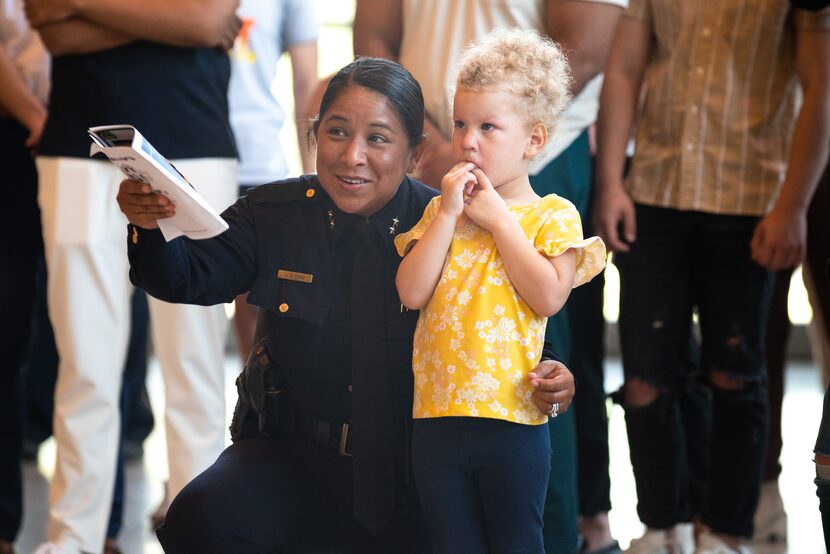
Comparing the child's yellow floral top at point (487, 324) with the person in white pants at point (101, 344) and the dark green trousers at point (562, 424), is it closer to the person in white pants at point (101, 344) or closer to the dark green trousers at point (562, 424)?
the dark green trousers at point (562, 424)

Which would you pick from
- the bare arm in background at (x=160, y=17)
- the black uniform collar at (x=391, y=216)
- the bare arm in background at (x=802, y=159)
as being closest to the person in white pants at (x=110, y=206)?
the bare arm in background at (x=160, y=17)

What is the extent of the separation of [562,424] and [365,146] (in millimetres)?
493

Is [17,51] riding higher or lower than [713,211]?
higher

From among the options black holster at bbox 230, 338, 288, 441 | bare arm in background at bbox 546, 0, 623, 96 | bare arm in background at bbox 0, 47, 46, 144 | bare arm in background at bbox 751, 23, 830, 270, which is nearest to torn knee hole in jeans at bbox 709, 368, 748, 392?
bare arm in background at bbox 751, 23, 830, 270

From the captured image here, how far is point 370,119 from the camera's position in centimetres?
158

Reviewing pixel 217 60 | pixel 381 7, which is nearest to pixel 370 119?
pixel 381 7

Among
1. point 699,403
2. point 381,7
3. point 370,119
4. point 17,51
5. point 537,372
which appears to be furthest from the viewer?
point 17,51

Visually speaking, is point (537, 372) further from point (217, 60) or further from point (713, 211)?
point (217, 60)

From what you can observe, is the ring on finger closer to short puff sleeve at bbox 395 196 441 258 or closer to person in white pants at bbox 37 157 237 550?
short puff sleeve at bbox 395 196 441 258

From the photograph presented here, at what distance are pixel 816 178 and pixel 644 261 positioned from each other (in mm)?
393

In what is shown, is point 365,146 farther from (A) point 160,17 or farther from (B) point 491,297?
(A) point 160,17

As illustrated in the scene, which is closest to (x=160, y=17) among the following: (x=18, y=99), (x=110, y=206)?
(x=110, y=206)

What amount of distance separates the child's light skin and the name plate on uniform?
219mm

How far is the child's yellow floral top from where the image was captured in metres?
1.44
